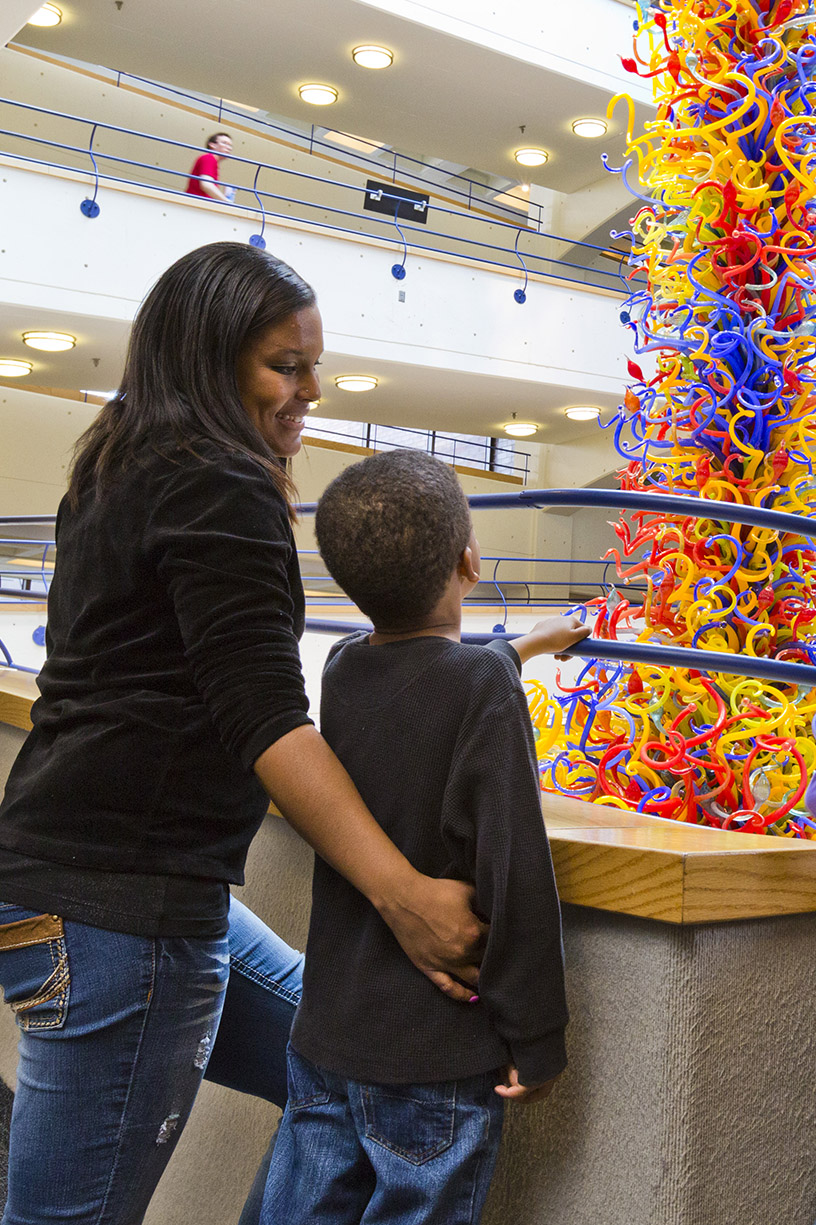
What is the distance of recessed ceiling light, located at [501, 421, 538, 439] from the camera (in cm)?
1498

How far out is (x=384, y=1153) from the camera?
3.66 ft

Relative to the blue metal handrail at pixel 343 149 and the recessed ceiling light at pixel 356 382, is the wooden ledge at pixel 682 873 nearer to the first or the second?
the recessed ceiling light at pixel 356 382

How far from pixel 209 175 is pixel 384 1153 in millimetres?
12088

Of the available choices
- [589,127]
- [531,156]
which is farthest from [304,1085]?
[531,156]

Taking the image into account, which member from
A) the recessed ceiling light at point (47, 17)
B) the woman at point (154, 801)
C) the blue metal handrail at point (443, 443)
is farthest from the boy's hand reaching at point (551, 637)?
the blue metal handrail at point (443, 443)

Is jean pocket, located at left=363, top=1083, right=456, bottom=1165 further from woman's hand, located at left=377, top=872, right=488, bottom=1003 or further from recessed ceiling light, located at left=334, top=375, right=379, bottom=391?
recessed ceiling light, located at left=334, top=375, right=379, bottom=391

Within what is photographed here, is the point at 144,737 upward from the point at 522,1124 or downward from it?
upward

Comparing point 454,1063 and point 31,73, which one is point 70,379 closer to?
point 31,73

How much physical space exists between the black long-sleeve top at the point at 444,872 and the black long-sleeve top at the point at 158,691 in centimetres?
12

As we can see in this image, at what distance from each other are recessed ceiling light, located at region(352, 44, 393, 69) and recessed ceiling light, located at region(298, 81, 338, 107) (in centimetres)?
82

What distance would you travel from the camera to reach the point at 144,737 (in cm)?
112

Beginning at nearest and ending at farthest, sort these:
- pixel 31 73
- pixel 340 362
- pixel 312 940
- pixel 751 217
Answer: pixel 312 940 → pixel 751 217 → pixel 340 362 → pixel 31 73

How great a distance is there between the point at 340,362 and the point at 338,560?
1125 centimetres

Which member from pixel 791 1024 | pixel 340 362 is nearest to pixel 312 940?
pixel 791 1024
